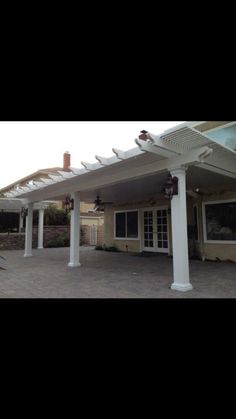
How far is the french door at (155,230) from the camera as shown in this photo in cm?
1048

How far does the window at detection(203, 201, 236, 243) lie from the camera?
820 centimetres

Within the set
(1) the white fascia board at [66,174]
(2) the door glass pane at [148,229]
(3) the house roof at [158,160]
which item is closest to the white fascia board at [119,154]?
(3) the house roof at [158,160]

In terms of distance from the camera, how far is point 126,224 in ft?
41.0

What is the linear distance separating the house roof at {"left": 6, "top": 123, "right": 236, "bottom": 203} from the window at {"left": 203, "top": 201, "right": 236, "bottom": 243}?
197cm

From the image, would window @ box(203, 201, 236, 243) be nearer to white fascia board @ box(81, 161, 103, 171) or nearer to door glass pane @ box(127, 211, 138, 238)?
door glass pane @ box(127, 211, 138, 238)

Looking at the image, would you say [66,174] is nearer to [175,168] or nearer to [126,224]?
[175,168]

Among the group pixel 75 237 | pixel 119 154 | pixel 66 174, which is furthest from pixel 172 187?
pixel 75 237

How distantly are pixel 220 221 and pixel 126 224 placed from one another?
4.95m

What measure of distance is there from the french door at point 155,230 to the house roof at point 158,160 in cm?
406

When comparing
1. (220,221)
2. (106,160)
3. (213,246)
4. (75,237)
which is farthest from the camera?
(213,246)
